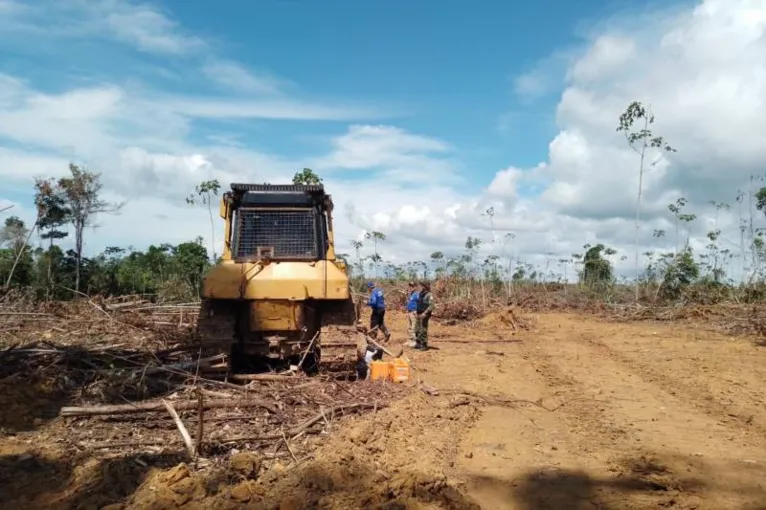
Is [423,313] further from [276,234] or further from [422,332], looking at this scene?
[276,234]

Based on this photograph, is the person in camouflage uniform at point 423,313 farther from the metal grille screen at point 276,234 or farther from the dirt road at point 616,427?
the metal grille screen at point 276,234

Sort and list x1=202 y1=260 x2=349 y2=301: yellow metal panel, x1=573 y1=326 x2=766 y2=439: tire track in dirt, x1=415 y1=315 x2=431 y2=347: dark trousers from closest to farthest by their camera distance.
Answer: x1=573 y1=326 x2=766 y2=439: tire track in dirt, x1=202 y1=260 x2=349 y2=301: yellow metal panel, x1=415 y1=315 x2=431 y2=347: dark trousers

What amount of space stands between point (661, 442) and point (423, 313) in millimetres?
7572

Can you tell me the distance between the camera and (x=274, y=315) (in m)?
8.81

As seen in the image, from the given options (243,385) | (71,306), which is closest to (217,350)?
(243,385)

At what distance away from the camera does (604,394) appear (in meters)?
9.12

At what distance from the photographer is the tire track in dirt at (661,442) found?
5043 millimetres

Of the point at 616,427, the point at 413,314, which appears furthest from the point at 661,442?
the point at 413,314

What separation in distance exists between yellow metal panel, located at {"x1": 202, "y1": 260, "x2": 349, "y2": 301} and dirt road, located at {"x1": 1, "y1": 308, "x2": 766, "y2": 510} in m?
2.09

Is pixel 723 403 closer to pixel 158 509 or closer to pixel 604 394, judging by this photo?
pixel 604 394

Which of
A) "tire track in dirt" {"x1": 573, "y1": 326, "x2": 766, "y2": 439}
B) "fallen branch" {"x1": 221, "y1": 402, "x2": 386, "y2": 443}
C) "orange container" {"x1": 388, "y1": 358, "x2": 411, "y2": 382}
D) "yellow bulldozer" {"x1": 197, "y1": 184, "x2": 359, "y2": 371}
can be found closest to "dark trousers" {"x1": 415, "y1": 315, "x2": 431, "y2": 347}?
"tire track in dirt" {"x1": 573, "y1": 326, "x2": 766, "y2": 439}

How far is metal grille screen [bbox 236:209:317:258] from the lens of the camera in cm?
944

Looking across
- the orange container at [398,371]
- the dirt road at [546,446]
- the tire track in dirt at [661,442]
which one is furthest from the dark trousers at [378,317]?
the orange container at [398,371]

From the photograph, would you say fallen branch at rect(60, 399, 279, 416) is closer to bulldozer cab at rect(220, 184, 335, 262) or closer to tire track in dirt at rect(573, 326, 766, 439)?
bulldozer cab at rect(220, 184, 335, 262)
